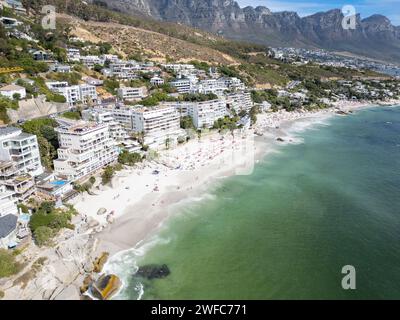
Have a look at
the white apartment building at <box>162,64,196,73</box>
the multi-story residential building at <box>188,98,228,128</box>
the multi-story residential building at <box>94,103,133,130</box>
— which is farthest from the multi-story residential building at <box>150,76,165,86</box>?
the multi-story residential building at <box>94,103,133,130</box>

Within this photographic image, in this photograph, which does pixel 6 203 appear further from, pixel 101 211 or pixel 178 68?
pixel 178 68

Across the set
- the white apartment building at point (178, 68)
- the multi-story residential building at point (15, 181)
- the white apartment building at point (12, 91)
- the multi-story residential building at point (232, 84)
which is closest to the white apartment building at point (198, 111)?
the multi-story residential building at point (232, 84)

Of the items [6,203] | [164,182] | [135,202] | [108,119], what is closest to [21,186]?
[6,203]

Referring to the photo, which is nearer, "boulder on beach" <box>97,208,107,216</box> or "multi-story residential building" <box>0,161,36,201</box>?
"multi-story residential building" <box>0,161,36,201</box>

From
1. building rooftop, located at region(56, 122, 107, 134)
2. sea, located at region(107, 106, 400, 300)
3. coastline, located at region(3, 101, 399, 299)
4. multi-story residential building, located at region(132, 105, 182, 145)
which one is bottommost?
sea, located at region(107, 106, 400, 300)

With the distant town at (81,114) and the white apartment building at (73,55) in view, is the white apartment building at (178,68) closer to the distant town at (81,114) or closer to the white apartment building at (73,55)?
the distant town at (81,114)

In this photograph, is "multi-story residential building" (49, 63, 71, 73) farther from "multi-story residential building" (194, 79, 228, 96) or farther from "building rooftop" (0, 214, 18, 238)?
"building rooftop" (0, 214, 18, 238)
